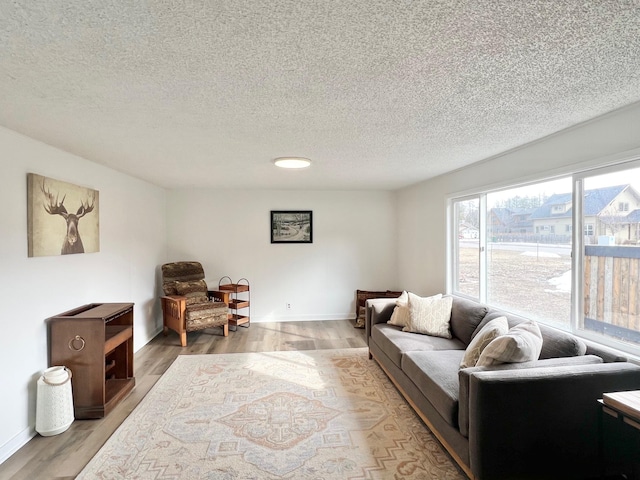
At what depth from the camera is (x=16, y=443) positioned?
2.31 meters

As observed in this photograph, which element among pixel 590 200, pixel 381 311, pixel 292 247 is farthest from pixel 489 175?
pixel 292 247

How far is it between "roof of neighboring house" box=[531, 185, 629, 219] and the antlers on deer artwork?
4.29 metres

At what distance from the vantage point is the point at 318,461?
2.17m

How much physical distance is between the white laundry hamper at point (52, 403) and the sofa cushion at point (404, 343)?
9.10 feet

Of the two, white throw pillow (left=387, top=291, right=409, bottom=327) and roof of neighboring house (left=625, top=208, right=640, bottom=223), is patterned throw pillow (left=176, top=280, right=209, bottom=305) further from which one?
roof of neighboring house (left=625, top=208, right=640, bottom=223)

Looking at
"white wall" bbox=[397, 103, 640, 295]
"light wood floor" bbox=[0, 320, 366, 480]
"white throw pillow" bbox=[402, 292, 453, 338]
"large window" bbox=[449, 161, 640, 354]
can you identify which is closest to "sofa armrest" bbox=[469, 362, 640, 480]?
"large window" bbox=[449, 161, 640, 354]

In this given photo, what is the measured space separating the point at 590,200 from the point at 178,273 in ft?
16.5

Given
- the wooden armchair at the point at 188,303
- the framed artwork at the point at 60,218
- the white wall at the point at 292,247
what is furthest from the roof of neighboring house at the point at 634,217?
the wooden armchair at the point at 188,303

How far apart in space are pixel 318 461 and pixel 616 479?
69.4 inches

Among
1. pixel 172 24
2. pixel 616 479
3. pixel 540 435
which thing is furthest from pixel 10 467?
pixel 616 479

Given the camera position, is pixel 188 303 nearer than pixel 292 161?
No

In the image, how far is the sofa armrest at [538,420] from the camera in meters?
1.76

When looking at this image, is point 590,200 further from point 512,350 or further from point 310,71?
point 310,71

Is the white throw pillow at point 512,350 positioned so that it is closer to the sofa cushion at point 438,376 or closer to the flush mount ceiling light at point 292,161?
the sofa cushion at point 438,376
